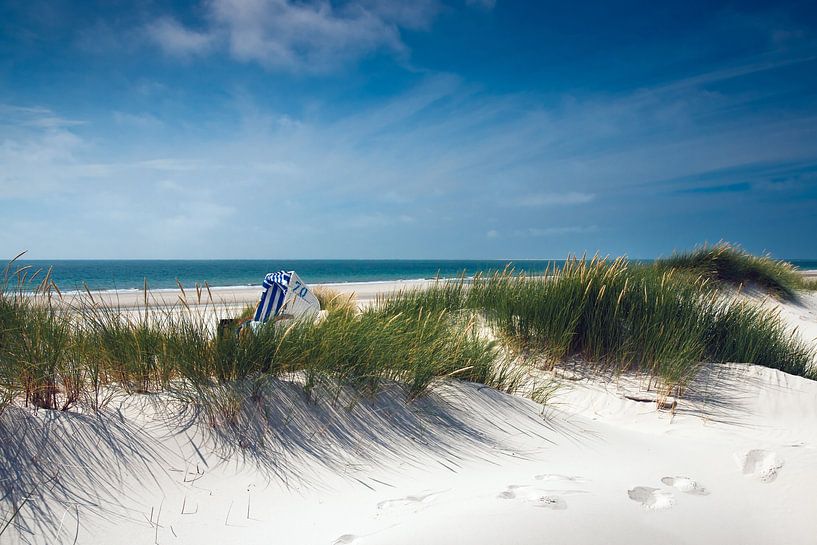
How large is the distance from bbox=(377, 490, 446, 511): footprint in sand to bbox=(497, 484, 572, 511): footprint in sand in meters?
0.39

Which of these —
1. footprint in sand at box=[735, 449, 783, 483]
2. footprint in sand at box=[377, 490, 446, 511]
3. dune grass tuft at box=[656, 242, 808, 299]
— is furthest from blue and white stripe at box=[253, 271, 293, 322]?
dune grass tuft at box=[656, 242, 808, 299]

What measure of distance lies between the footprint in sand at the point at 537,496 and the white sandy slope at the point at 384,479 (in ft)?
0.05

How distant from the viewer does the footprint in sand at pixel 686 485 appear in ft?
9.68

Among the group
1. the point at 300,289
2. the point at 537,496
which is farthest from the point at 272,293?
the point at 537,496

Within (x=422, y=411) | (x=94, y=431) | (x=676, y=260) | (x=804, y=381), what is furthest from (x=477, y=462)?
(x=676, y=260)

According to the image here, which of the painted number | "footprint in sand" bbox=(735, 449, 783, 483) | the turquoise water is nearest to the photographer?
"footprint in sand" bbox=(735, 449, 783, 483)

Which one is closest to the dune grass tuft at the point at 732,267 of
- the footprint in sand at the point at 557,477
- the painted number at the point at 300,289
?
the painted number at the point at 300,289

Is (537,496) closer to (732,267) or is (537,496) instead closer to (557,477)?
(557,477)

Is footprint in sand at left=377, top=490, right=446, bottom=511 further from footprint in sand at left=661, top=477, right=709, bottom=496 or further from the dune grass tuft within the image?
the dune grass tuft

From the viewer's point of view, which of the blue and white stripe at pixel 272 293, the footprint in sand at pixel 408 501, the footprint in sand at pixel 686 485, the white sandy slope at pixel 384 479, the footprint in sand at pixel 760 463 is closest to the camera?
the white sandy slope at pixel 384 479

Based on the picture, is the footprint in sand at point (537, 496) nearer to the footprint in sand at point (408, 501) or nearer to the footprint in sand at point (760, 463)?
the footprint in sand at point (408, 501)

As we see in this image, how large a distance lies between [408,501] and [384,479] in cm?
36

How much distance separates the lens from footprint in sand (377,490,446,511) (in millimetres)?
2692

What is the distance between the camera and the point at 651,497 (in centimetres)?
283
